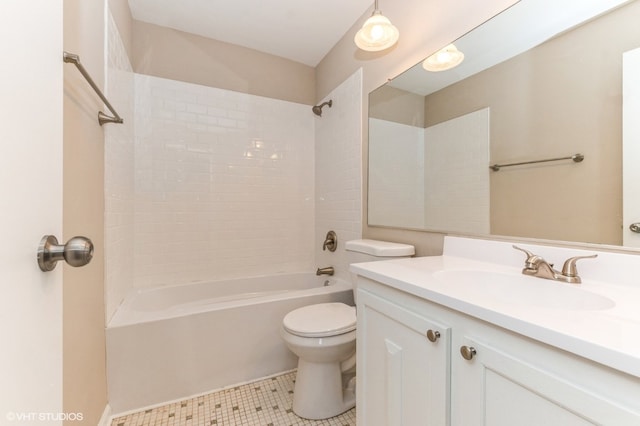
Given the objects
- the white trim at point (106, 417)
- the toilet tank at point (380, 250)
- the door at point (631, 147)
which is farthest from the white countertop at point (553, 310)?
the white trim at point (106, 417)

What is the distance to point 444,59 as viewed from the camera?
55.9 inches

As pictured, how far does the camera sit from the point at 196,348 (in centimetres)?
156

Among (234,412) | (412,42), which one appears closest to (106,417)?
(234,412)

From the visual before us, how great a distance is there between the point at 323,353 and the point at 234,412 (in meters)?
0.57

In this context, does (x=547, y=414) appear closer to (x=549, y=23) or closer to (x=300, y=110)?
(x=549, y=23)

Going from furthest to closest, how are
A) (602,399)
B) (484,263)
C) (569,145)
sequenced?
(484,263) < (569,145) < (602,399)

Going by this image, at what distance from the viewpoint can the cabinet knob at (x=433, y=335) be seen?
717 millimetres

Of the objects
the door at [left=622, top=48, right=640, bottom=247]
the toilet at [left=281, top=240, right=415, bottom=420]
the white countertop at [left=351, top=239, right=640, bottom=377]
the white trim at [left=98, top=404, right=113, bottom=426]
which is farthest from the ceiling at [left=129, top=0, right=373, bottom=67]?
the white trim at [left=98, top=404, right=113, bottom=426]

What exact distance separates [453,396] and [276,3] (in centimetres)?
230

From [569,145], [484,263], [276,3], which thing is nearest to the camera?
[569,145]

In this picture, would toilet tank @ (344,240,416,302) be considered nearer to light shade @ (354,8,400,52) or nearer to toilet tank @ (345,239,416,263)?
toilet tank @ (345,239,416,263)

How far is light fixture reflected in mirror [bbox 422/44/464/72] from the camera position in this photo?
1354mm

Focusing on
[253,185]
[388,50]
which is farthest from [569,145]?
[253,185]

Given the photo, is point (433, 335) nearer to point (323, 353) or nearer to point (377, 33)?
point (323, 353)
